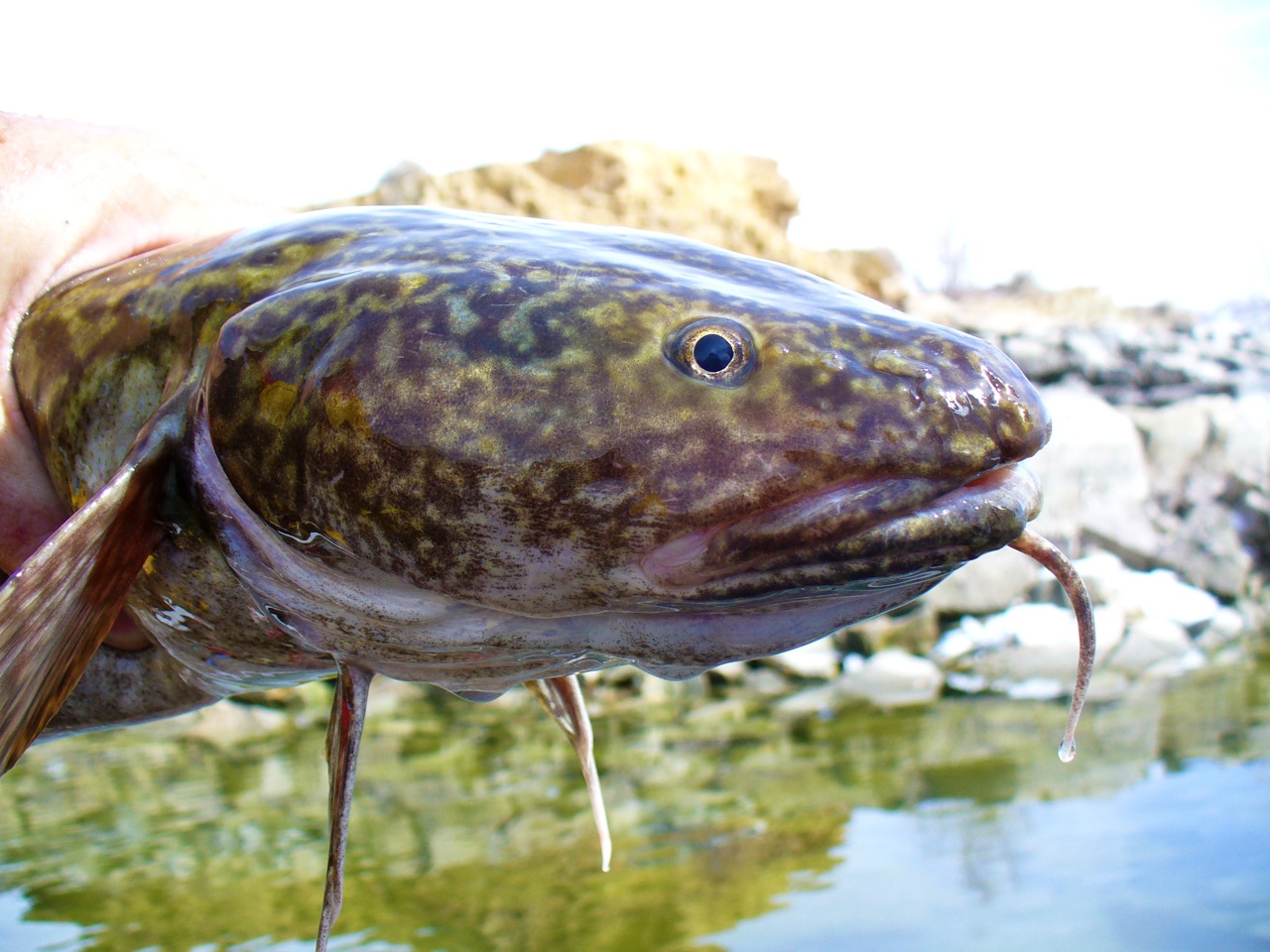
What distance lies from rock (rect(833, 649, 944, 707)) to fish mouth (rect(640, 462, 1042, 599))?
7.26m

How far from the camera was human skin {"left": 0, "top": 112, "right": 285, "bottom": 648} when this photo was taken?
1.71 m

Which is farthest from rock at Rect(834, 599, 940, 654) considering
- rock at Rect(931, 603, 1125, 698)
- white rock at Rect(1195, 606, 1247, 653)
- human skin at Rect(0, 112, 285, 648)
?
human skin at Rect(0, 112, 285, 648)

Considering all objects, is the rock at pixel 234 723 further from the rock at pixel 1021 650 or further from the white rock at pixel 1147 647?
the white rock at pixel 1147 647

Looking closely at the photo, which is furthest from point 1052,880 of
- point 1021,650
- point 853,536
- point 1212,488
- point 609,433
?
point 1212,488

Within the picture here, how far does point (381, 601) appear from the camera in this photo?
137 cm

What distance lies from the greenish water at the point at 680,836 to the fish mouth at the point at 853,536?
2.93 meters

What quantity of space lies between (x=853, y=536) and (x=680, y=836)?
13.6 feet

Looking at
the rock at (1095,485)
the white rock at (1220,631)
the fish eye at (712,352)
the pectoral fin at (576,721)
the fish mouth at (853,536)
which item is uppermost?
the fish eye at (712,352)

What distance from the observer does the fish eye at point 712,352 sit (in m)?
1.22

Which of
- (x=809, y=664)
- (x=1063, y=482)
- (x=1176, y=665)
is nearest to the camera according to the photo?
(x=809, y=664)

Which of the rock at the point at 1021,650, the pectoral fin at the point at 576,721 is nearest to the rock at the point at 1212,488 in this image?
the rock at the point at 1021,650

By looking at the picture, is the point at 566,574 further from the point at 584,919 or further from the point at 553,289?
the point at 584,919

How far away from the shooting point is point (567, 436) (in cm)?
122

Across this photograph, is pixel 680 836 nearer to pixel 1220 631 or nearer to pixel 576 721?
pixel 576 721
